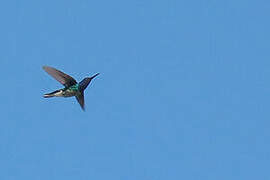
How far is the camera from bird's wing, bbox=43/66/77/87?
1848 cm

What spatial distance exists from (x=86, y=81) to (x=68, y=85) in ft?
2.50

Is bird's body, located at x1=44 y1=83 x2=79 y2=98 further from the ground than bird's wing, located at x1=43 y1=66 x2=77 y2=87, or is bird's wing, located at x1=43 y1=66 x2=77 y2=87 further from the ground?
bird's wing, located at x1=43 y1=66 x2=77 y2=87

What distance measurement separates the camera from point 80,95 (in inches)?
782

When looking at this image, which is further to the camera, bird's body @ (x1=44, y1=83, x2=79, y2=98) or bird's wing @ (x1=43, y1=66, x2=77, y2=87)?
bird's body @ (x1=44, y1=83, x2=79, y2=98)

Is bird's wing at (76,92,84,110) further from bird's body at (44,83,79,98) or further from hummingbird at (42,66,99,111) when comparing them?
bird's body at (44,83,79,98)

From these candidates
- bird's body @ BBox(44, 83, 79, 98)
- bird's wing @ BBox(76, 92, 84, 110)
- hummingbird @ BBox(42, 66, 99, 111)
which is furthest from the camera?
bird's wing @ BBox(76, 92, 84, 110)

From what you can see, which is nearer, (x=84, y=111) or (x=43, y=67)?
(x=43, y=67)

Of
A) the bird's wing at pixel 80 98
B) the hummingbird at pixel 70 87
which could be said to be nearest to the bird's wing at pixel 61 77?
A: the hummingbird at pixel 70 87

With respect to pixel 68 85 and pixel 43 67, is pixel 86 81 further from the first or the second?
pixel 43 67

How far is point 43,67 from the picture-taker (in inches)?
717

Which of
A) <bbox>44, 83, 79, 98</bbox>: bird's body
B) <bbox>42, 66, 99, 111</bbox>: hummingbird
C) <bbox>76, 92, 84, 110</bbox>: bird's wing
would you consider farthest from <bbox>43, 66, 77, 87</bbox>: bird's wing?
<bbox>76, 92, 84, 110</bbox>: bird's wing

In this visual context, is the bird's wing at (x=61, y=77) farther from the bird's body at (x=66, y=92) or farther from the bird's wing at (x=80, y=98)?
the bird's wing at (x=80, y=98)

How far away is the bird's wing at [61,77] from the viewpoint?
60.6 feet

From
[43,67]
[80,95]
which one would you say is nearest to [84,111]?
[80,95]
